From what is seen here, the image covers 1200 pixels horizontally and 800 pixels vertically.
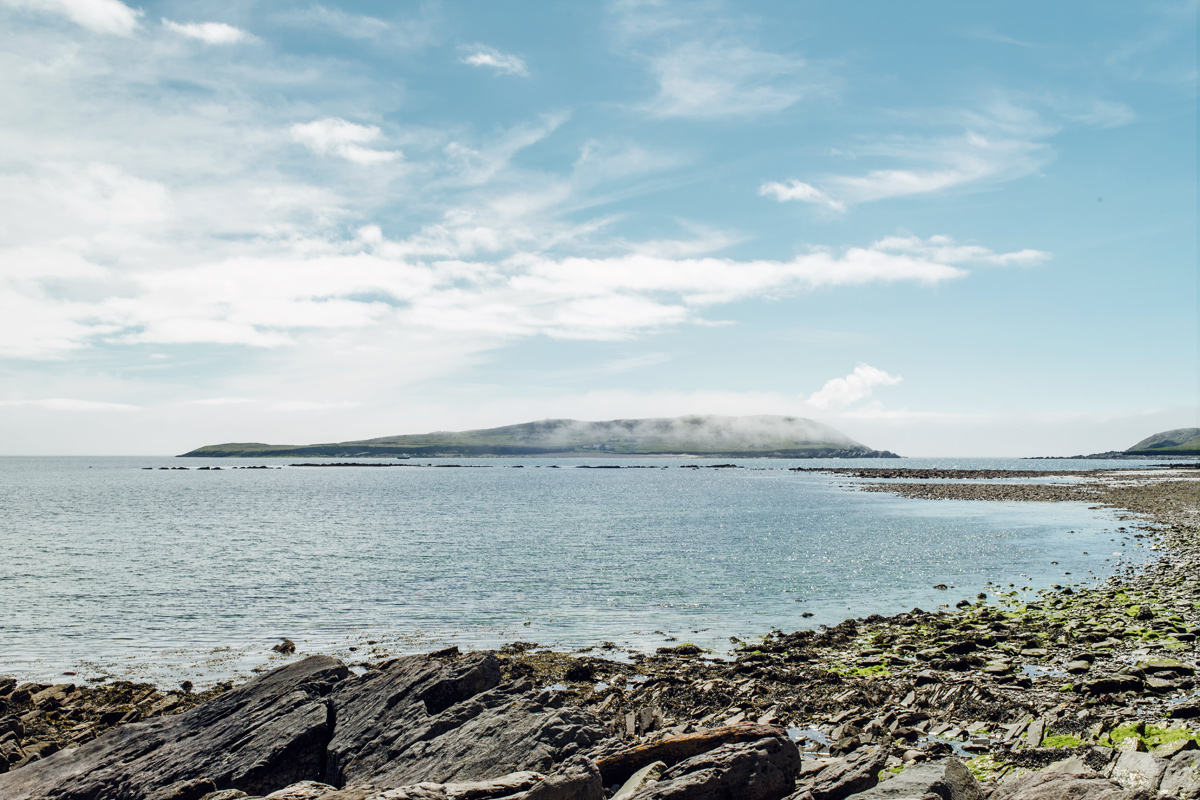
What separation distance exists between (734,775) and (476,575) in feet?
104

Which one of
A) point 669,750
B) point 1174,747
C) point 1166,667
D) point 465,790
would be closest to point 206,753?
point 465,790

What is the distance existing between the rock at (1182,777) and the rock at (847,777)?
13.6 feet

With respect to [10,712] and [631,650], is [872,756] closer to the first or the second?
[631,650]

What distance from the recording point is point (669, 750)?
13.3 meters

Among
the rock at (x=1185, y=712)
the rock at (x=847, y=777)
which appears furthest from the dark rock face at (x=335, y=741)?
the rock at (x=1185, y=712)

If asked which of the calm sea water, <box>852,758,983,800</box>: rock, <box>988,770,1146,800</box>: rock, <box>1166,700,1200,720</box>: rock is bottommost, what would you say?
the calm sea water

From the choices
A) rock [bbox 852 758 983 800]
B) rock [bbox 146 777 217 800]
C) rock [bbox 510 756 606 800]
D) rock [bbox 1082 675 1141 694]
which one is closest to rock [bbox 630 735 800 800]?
rock [bbox 510 756 606 800]

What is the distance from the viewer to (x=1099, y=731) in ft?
49.5

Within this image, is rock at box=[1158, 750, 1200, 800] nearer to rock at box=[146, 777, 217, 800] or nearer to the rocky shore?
the rocky shore

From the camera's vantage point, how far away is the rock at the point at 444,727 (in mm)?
13094

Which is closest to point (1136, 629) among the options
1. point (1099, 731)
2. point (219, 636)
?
point (1099, 731)

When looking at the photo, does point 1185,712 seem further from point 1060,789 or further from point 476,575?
point 476,575

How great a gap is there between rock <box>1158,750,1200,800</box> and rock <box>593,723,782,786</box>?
5.88 metres

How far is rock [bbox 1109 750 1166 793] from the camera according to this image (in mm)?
11250
